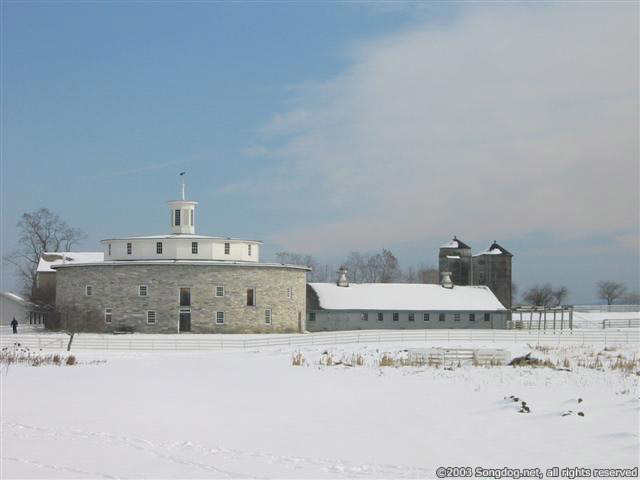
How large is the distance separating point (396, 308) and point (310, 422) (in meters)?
49.9

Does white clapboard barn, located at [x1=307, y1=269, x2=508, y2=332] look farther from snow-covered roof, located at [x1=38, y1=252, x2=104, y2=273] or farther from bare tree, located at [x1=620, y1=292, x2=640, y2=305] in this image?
bare tree, located at [x1=620, y1=292, x2=640, y2=305]

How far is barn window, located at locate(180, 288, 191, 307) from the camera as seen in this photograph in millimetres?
58562

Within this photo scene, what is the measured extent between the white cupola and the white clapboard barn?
11.2 metres

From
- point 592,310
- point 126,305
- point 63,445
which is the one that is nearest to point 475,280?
point 592,310

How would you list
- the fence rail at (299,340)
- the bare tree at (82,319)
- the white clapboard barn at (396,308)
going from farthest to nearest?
the white clapboard barn at (396,308) → the bare tree at (82,319) → the fence rail at (299,340)

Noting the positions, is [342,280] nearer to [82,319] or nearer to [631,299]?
[82,319]

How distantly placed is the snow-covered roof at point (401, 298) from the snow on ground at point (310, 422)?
3910 centimetres

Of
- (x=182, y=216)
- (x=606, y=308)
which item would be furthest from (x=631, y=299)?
(x=182, y=216)

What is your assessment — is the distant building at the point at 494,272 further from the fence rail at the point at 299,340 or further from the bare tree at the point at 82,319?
the bare tree at the point at 82,319

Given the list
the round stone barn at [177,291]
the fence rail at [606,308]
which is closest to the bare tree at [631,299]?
the fence rail at [606,308]

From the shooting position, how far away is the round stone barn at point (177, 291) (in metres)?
58.2

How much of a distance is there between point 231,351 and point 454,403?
2252cm

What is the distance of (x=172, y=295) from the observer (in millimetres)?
58219

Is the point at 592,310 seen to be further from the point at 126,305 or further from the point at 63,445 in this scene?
the point at 63,445
